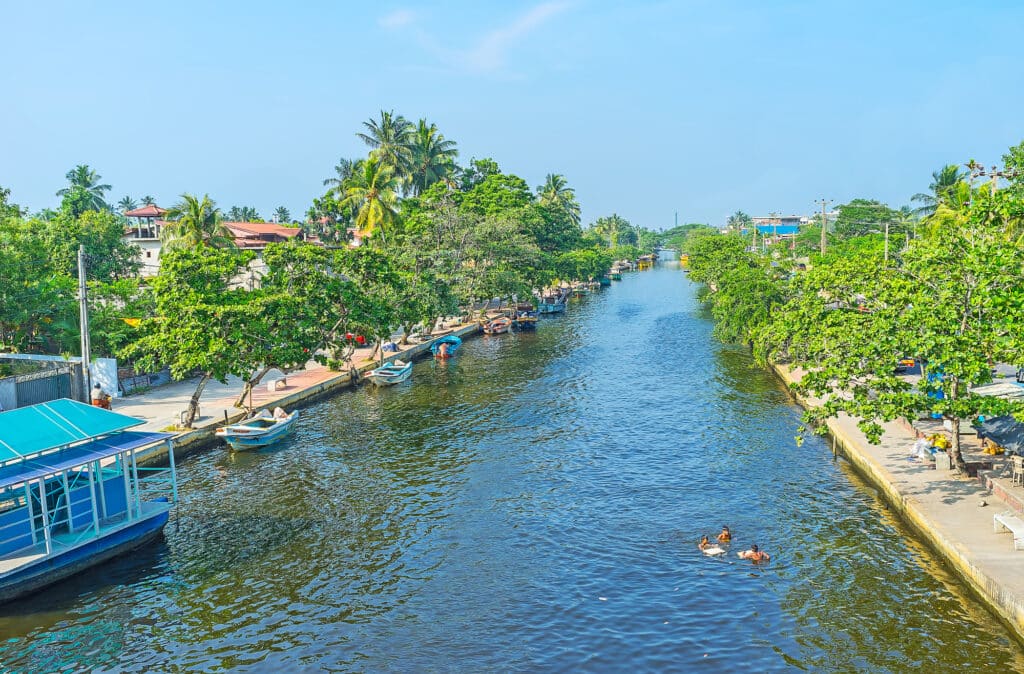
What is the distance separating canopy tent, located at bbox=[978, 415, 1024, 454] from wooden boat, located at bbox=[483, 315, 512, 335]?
57.9m

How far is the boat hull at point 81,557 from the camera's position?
74.8 feet

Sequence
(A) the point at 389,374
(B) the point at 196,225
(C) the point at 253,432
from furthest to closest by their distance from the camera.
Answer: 1. (B) the point at 196,225
2. (A) the point at 389,374
3. (C) the point at 253,432

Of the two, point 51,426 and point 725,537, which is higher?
point 51,426

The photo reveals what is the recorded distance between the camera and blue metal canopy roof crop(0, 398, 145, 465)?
2361cm

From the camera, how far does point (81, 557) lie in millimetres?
24516

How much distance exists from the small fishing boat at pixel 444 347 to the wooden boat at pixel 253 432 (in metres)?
27.4

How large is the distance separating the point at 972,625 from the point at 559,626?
10701 mm

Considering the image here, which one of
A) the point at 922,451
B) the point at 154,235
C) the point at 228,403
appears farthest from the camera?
the point at 154,235

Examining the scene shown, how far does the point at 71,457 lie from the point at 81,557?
3.14 meters

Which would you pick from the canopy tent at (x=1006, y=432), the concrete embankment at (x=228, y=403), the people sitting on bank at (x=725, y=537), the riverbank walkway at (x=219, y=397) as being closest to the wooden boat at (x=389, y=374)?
the concrete embankment at (x=228, y=403)

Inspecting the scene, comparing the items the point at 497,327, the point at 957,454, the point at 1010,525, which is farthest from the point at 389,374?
the point at 1010,525

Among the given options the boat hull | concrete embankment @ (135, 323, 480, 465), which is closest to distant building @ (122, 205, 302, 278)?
concrete embankment @ (135, 323, 480, 465)

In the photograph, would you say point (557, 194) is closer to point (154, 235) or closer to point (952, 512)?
point (154, 235)

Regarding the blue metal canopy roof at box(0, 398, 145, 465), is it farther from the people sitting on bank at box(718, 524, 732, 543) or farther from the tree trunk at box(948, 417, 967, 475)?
the tree trunk at box(948, 417, 967, 475)
